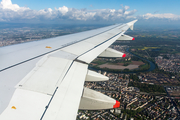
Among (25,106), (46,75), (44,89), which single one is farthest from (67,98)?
(46,75)

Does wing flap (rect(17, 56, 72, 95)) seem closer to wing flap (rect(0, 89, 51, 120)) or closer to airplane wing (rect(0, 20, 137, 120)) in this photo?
airplane wing (rect(0, 20, 137, 120))

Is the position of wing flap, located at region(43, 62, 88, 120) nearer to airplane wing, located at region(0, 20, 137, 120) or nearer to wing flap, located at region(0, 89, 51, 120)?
airplane wing, located at region(0, 20, 137, 120)

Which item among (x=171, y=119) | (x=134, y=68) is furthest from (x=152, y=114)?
(x=134, y=68)

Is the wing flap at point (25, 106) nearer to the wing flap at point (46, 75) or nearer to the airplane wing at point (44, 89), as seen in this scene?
the airplane wing at point (44, 89)

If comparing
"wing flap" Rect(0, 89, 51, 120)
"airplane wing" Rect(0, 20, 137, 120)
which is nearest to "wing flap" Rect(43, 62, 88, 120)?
"airplane wing" Rect(0, 20, 137, 120)

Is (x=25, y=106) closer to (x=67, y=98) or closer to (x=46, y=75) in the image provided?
(x=67, y=98)

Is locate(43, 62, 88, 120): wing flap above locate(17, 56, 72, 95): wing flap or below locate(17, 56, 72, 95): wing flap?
below

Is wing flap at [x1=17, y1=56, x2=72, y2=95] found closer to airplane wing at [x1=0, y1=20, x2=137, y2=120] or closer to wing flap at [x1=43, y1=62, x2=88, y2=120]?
airplane wing at [x1=0, y1=20, x2=137, y2=120]

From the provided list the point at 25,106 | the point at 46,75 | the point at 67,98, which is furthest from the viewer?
the point at 46,75

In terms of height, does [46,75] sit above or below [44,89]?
above

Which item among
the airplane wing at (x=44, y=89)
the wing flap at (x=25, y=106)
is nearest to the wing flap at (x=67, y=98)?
the airplane wing at (x=44, y=89)

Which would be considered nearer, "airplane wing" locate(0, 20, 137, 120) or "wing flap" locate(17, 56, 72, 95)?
"airplane wing" locate(0, 20, 137, 120)

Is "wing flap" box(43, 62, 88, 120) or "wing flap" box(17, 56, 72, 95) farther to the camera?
"wing flap" box(17, 56, 72, 95)
